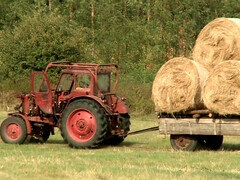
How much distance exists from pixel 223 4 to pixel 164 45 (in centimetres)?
565

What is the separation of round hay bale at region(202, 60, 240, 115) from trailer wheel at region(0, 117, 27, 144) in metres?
5.14

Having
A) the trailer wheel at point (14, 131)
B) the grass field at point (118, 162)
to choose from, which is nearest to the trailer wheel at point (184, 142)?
the grass field at point (118, 162)

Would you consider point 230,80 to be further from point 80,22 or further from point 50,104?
point 80,22

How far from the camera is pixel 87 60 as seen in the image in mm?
38031

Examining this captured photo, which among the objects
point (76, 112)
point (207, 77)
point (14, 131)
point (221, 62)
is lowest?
point (14, 131)

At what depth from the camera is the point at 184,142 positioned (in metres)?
18.1

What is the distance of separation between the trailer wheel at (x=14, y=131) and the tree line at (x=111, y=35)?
1260cm

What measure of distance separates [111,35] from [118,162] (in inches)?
1056

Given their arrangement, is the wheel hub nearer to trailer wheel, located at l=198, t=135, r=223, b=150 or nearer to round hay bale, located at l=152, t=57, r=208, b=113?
round hay bale, located at l=152, t=57, r=208, b=113

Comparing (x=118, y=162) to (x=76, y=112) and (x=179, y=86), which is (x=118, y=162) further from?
(x=76, y=112)

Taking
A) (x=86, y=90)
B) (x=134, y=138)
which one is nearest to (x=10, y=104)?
(x=134, y=138)

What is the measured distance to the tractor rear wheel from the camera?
60.7 ft

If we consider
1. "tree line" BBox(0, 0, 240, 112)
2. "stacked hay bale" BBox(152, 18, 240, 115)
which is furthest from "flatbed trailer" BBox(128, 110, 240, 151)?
"tree line" BBox(0, 0, 240, 112)

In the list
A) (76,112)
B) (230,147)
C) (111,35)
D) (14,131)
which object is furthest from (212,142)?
(111,35)
